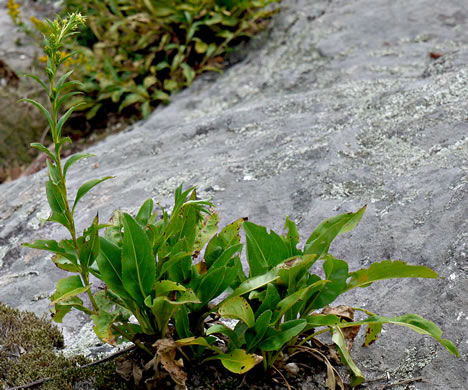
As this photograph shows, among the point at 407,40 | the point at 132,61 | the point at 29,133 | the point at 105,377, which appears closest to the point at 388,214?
the point at 105,377

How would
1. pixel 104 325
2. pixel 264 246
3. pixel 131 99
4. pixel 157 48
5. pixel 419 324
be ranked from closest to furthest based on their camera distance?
1. pixel 104 325
2. pixel 419 324
3. pixel 264 246
4. pixel 131 99
5. pixel 157 48

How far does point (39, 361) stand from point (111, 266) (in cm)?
62

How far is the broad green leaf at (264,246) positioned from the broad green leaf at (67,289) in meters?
0.60

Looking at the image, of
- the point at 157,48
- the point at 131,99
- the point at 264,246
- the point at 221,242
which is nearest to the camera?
the point at 264,246

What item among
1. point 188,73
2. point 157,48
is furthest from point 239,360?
point 157,48

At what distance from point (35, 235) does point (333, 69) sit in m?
2.67

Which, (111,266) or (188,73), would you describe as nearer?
(111,266)

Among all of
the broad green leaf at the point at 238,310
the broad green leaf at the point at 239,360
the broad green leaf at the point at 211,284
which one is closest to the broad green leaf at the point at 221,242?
the broad green leaf at the point at 211,284

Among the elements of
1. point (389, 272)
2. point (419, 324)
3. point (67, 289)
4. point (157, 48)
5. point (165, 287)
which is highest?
point (157, 48)

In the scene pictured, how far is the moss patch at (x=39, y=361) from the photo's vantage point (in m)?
1.99

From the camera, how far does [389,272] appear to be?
1898mm

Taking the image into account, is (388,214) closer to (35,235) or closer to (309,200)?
(309,200)

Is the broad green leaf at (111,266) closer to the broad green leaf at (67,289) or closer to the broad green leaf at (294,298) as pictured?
the broad green leaf at (67,289)

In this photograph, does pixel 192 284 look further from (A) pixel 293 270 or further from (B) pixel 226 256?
(A) pixel 293 270
